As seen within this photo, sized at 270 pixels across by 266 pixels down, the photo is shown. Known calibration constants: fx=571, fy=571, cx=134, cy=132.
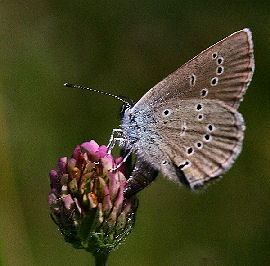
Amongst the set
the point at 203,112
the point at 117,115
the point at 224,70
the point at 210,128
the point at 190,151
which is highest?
the point at 224,70

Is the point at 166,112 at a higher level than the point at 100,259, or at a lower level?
higher

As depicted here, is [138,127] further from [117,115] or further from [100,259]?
[117,115]

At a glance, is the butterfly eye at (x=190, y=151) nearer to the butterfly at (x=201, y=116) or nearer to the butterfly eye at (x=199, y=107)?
the butterfly at (x=201, y=116)

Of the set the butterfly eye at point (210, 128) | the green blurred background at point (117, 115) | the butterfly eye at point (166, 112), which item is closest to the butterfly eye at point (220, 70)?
the butterfly eye at point (210, 128)

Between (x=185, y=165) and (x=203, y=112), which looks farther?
(x=203, y=112)

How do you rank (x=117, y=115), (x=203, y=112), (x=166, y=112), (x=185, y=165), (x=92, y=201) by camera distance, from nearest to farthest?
(x=92, y=201) → (x=185, y=165) → (x=203, y=112) → (x=166, y=112) → (x=117, y=115)

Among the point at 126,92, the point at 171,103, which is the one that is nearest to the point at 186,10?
the point at 126,92

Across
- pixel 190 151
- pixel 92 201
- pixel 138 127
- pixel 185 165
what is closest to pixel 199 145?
pixel 190 151
